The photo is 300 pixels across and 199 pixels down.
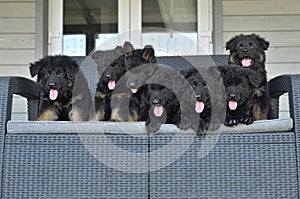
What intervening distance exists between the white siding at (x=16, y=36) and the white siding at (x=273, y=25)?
5.68 feet

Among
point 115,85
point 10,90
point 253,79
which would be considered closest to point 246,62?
point 253,79

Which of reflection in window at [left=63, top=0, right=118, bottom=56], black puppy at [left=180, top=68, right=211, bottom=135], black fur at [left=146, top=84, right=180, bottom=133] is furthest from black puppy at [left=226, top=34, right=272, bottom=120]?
reflection in window at [left=63, top=0, right=118, bottom=56]

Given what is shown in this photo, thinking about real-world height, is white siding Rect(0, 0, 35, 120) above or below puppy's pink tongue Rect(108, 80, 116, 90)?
above

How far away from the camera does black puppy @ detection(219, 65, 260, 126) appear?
Result: 2134 millimetres

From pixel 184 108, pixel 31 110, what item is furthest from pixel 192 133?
pixel 31 110

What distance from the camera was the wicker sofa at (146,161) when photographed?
1.99 metres

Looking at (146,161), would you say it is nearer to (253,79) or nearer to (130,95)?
(130,95)

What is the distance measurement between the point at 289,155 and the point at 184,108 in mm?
533

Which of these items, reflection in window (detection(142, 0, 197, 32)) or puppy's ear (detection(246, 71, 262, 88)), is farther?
reflection in window (detection(142, 0, 197, 32))

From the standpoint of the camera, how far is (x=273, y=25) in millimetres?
4027

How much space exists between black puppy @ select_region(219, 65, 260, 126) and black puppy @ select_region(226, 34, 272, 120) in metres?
0.08

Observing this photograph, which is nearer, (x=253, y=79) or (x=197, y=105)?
(x=197, y=105)

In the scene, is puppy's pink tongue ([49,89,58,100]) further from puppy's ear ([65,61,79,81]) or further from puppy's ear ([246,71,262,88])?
puppy's ear ([246,71,262,88])

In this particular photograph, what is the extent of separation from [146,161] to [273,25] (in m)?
2.47
